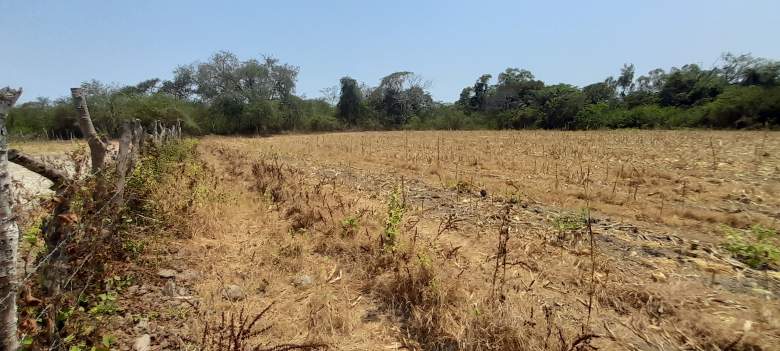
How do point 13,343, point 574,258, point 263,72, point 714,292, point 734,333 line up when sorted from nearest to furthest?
1. point 13,343
2. point 734,333
3. point 714,292
4. point 574,258
5. point 263,72

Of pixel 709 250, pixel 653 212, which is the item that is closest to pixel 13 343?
pixel 709 250

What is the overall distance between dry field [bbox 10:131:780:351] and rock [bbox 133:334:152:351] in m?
0.06

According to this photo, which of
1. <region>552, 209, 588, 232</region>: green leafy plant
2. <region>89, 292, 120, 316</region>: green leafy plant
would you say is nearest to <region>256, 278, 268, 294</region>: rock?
<region>89, 292, 120, 316</region>: green leafy plant

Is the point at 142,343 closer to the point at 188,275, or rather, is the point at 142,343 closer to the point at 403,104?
the point at 188,275

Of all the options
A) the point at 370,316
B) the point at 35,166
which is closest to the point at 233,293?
the point at 370,316

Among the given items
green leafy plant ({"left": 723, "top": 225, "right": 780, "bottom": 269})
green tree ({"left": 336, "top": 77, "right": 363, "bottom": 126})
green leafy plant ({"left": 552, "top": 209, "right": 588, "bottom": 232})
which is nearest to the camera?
green leafy plant ({"left": 723, "top": 225, "right": 780, "bottom": 269})

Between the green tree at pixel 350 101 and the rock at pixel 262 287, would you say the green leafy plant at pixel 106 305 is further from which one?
the green tree at pixel 350 101

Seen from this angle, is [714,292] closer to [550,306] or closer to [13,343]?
[550,306]

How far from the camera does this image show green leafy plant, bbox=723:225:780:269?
3279 mm

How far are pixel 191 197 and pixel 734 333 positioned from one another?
5.79 meters

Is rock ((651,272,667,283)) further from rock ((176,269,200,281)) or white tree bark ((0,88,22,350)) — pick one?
white tree bark ((0,88,22,350))

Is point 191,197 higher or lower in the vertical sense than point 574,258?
higher

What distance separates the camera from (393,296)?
2.95 m

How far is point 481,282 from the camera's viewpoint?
2943 mm
